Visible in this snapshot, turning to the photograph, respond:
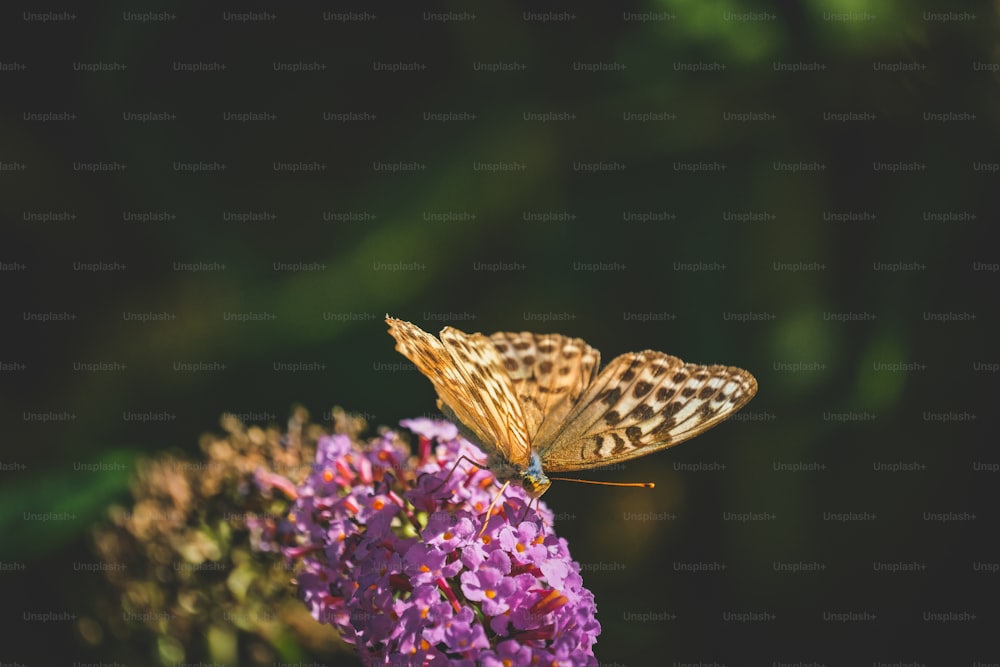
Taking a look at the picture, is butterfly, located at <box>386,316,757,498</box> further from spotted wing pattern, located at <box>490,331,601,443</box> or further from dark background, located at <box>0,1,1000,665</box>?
dark background, located at <box>0,1,1000,665</box>

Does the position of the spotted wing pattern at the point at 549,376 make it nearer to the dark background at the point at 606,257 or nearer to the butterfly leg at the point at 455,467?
the butterfly leg at the point at 455,467

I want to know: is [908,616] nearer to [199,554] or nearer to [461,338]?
[461,338]

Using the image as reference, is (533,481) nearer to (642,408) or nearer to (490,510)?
(490,510)

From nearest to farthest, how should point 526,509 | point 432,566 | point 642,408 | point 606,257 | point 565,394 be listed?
point 432,566
point 526,509
point 642,408
point 565,394
point 606,257

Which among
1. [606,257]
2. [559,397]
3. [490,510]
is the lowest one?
[490,510]

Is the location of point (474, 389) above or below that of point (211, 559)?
above

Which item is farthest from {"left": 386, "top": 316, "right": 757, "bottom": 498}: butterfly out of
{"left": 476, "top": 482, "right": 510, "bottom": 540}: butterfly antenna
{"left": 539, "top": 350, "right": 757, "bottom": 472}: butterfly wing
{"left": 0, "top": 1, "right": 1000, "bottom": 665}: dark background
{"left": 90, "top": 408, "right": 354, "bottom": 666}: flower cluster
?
{"left": 0, "top": 1, "right": 1000, "bottom": 665}: dark background

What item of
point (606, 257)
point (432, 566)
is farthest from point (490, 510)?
point (606, 257)

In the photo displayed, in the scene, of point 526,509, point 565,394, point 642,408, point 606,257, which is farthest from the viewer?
point 606,257
